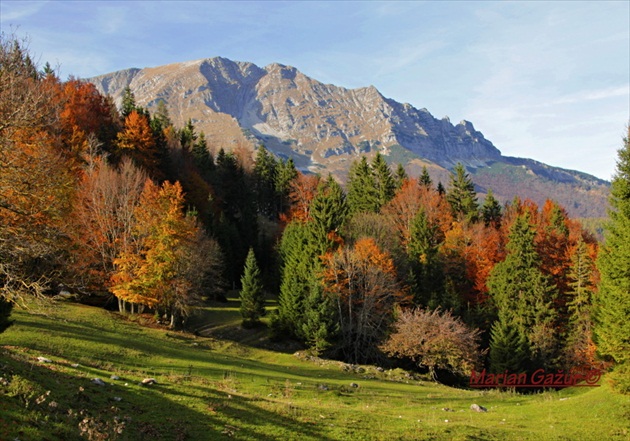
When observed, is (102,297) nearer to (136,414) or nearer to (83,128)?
(83,128)

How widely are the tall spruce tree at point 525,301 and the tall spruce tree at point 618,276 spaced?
700 inches

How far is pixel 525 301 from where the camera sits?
173 ft

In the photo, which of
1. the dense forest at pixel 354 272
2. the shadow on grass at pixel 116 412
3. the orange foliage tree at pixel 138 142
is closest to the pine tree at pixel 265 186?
the dense forest at pixel 354 272

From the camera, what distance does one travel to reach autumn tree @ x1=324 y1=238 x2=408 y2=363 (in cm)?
4922

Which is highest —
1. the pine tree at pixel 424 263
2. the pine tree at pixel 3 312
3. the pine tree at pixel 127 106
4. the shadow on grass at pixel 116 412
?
the pine tree at pixel 127 106

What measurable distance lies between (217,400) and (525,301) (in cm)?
4524

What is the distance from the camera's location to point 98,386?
1680cm

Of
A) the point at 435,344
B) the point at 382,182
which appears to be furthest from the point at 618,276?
the point at 382,182

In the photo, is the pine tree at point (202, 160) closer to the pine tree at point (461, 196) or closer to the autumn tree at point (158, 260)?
the autumn tree at point (158, 260)

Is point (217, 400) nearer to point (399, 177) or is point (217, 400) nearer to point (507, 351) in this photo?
point (507, 351)

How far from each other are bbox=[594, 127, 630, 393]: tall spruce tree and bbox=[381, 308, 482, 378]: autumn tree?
551 inches

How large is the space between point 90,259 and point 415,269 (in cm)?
4008

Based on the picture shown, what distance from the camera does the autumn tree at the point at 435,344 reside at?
139ft

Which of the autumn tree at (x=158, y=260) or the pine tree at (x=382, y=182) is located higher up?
the pine tree at (x=382, y=182)
